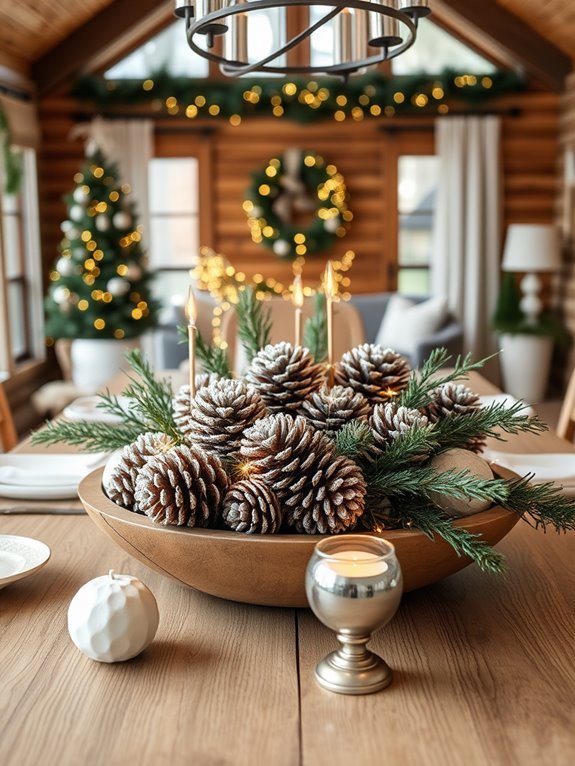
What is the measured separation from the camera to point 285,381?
52.4 inches

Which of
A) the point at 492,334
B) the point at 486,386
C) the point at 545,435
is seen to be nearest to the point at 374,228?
the point at 492,334

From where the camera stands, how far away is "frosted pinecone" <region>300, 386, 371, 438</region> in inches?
50.4

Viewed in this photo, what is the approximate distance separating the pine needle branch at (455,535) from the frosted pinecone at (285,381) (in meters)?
0.24

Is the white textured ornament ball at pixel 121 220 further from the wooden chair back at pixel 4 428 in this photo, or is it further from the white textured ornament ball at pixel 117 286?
the wooden chair back at pixel 4 428

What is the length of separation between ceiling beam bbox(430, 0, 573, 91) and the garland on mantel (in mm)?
227

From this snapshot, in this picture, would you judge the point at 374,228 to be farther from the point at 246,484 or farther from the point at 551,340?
the point at 246,484

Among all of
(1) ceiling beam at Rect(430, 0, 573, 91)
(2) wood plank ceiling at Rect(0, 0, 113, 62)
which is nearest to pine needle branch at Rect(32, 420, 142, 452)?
(2) wood plank ceiling at Rect(0, 0, 113, 62)

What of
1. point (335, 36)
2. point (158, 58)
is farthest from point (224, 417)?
point (158, 58)

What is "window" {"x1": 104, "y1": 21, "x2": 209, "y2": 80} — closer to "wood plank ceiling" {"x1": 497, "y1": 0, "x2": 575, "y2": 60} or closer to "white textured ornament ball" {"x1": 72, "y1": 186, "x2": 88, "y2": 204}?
"white textured ornament ball" {"x1": 72, "y1": 186, "x2": 88, "y2": 204}

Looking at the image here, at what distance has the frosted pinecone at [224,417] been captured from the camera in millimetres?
1252

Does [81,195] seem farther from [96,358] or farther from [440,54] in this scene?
[440,54]

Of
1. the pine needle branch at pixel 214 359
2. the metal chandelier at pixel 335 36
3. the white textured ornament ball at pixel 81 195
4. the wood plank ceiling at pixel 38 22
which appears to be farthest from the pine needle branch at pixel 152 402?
the white textured ornament ball at pixel 81 195

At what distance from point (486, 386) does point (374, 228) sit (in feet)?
15.1

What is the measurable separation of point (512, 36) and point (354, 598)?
Result: 6.52 m
